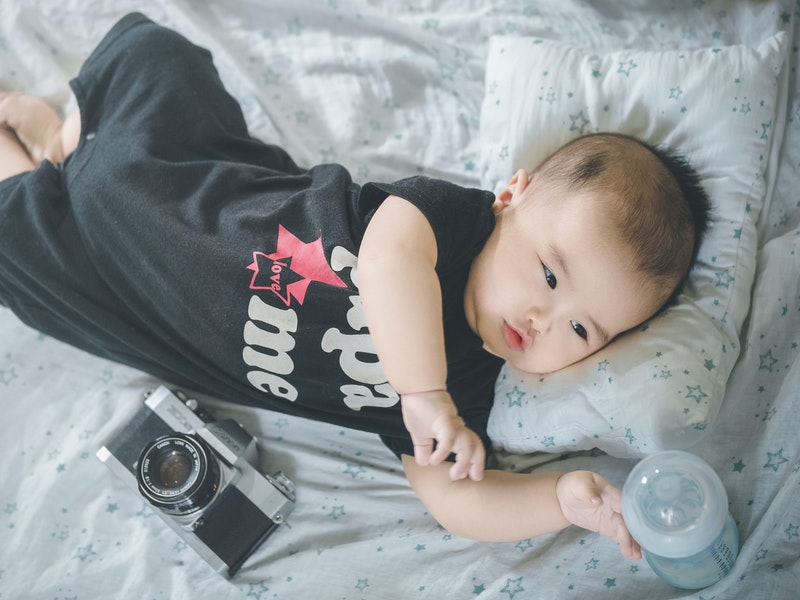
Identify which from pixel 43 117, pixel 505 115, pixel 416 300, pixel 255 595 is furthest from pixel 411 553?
pixel 43 117

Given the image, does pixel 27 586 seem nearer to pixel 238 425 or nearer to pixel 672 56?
pixel 238 425

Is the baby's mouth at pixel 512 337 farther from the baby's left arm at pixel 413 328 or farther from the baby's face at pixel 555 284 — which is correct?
the baby's left arm at pixel 413 328

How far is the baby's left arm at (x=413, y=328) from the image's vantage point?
96 centimetres

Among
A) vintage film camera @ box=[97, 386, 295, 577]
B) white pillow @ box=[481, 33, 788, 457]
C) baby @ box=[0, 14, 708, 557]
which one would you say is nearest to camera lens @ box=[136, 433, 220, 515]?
vintage film camera @ box=[97, 386, 295, 577]

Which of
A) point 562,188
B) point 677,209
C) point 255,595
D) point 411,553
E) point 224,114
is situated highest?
point 224,114

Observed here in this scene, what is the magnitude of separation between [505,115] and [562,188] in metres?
0.30

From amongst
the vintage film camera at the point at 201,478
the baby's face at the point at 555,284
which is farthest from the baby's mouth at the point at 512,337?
the vintage film camera at the point at 201,478

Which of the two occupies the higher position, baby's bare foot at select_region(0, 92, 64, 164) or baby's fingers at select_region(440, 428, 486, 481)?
baby's bare foot at select_region(0, 92, 64, 164)

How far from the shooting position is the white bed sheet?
3.53 feet

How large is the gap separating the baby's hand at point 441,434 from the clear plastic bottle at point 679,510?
20 centimetres

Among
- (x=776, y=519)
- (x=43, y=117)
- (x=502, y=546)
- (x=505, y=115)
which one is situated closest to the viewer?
(x=776, y=519)

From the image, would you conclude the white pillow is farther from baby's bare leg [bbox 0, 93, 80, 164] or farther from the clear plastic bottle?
Result: baby's bare leg [bbox 0, 93, 80, 164]

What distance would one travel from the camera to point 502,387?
3.92 ft

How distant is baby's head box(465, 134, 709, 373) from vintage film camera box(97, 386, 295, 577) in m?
0.43
